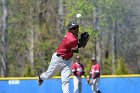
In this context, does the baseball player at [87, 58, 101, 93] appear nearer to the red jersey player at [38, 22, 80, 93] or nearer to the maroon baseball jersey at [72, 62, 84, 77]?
the maroon baseball jersey at [72, 62, 84, 77]

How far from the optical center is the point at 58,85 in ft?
66.4

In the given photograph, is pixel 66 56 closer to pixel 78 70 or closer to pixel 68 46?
pixel 68 46

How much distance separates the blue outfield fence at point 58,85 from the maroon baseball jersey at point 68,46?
9.45 metres

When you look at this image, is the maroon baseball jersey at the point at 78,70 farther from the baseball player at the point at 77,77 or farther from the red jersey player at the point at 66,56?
the red jersey player at the point at 66,56

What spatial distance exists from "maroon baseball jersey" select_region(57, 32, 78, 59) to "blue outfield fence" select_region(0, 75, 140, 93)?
31.0 feet

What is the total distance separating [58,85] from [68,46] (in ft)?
33.8

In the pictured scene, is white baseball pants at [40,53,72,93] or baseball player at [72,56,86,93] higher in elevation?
white baseball pants at [40,53,72,93]

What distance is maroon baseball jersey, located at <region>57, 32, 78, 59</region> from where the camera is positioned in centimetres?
1003

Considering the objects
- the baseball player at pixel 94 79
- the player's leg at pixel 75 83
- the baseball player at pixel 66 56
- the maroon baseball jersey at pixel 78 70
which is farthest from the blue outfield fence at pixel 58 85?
the baseball player at pixel 66 56

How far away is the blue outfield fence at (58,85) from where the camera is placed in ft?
63.3

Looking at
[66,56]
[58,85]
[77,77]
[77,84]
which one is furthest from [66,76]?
[58,85]

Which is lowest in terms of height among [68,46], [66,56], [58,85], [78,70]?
[58,85]

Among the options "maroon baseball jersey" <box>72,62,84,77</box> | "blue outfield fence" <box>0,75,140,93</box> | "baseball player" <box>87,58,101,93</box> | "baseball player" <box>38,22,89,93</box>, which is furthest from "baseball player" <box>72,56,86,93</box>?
"baseball player" <box>38,22,89,93</box>

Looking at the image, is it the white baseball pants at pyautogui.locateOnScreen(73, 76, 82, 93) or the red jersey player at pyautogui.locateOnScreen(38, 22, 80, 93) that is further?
the white baseball pants at pyautogui.locateOnScreen(73, 76, 82, 93)
